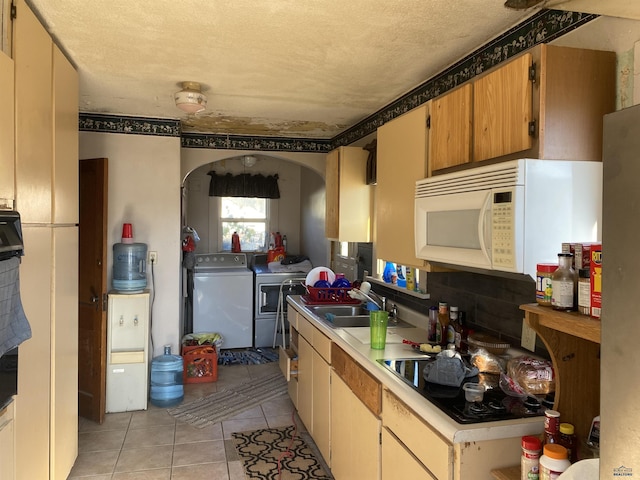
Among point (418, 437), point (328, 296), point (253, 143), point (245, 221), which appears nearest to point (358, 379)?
point (418, 437)

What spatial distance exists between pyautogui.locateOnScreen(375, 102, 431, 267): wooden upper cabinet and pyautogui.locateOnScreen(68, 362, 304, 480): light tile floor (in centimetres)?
163

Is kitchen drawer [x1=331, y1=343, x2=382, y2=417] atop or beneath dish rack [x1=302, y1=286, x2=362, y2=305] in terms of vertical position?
beneath

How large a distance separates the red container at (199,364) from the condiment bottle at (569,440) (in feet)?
11.5

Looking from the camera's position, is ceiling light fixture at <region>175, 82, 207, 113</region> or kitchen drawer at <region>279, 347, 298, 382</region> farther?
kitchen drawer at <region>279, 347, 298, 382</region>

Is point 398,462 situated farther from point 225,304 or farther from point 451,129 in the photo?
point 225,304

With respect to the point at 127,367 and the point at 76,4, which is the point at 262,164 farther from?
the point at 76,4

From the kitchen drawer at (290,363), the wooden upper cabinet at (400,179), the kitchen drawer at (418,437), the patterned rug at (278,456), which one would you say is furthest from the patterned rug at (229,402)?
the kitchen drawer at (418,437)

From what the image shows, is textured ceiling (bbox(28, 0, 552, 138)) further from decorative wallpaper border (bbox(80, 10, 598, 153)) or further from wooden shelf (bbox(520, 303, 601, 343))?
wooden shelf (bbox(520, 303, 601, 343))

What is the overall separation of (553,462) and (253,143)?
3.84m

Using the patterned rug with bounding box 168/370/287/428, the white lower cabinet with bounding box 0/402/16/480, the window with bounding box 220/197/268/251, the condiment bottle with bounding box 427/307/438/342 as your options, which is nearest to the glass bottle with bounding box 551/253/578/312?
the condiment bottle with bounding box 427/307/438/342

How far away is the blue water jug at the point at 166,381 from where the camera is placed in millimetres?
3715

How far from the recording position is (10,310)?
4.90ft

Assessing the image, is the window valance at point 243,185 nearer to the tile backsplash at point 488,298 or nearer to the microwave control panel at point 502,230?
the tile backsplash at point 488,298

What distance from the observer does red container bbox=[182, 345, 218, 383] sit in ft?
13.9
